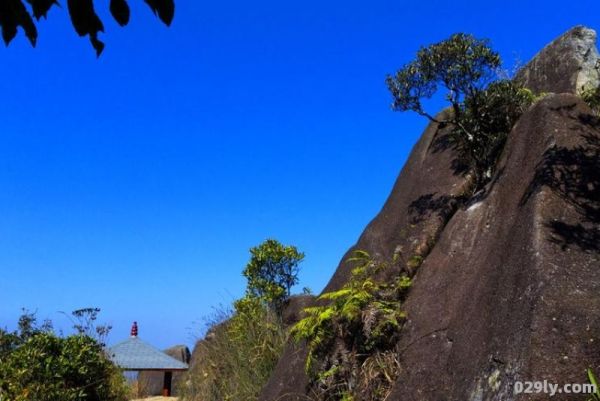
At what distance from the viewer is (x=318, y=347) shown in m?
9.27

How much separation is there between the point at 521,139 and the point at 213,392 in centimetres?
901

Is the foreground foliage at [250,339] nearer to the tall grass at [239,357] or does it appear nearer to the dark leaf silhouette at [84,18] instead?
the tall grass at [239,357]

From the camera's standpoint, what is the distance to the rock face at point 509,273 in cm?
575

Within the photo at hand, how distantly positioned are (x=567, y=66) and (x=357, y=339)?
6.91 metres

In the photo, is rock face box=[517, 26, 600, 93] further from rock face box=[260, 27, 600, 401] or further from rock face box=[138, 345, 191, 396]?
rock face box=[138, 345, 191, 396]

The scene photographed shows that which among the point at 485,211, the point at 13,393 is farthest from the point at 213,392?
the point at 485,211

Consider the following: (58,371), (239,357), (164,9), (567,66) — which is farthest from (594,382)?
(58,371)

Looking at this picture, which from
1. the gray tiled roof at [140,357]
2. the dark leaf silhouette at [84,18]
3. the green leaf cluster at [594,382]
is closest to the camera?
the dark leaf silhouette at [84,18]

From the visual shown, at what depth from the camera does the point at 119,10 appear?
9.31 ft

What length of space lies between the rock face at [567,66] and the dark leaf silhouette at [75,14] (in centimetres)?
981

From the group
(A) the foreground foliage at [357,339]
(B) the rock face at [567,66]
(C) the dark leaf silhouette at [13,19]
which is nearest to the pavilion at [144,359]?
(A) the foreground foliage at [357,339]

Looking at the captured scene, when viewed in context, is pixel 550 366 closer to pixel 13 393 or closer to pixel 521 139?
pixel 521 139

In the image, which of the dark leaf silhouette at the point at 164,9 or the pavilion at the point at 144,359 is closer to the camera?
the dark leaf silhouette at the point at 164,9

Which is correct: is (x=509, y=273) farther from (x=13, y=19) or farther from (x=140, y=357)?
(x=140, y=357)
